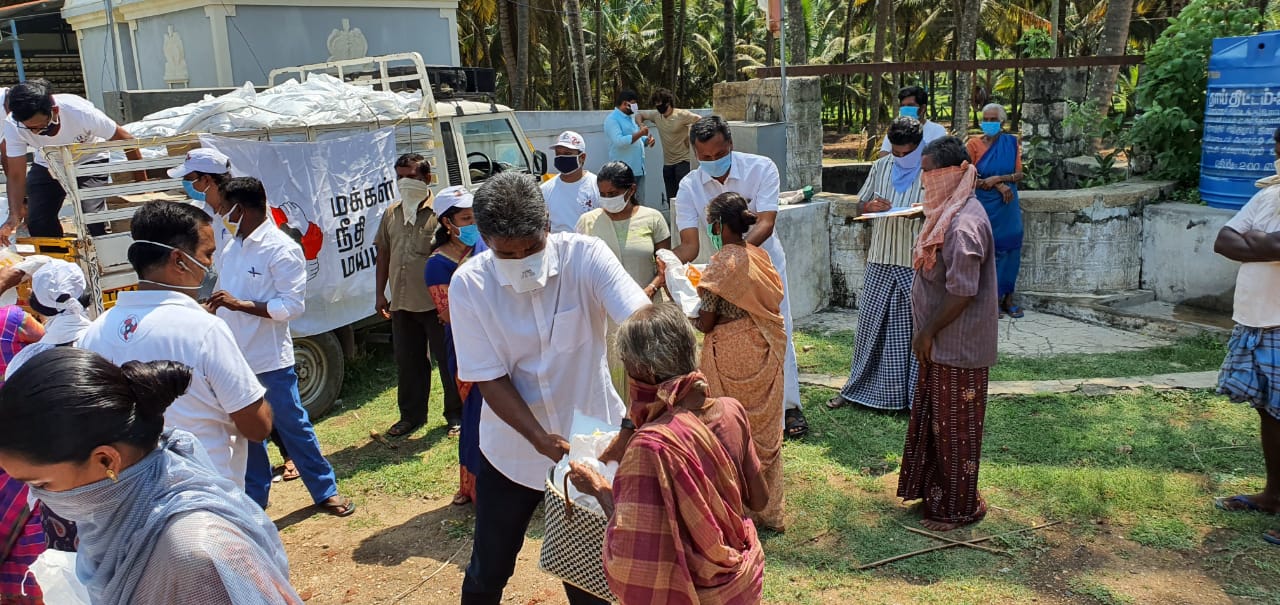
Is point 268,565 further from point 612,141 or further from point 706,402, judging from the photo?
point 612,141

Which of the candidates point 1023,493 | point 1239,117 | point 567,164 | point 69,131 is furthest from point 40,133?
point 1239,117

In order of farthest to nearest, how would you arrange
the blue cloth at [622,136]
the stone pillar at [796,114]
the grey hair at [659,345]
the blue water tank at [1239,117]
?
the blue cloth at [622,136] → the stone pillar at [796,114] → the blue water tank at [1239,117] → the grey hair at [659,345]

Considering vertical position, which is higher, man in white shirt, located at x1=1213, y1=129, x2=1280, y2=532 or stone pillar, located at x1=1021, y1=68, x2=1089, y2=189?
stone pillar, located at x1=1021, y1=68, x2=1089, y2=189

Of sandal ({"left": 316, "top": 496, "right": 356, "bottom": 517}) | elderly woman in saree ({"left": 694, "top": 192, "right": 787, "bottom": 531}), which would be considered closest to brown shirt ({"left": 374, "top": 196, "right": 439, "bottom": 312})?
sandal ({"left": 316, "top": 496, "right": 356, "bottom": 517})

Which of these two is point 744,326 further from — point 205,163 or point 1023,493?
point 205,163

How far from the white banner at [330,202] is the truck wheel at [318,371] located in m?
0.14

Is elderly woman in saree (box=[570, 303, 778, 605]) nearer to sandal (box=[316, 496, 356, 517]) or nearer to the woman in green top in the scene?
the woman in green top

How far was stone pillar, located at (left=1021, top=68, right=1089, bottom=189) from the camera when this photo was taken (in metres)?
8.54

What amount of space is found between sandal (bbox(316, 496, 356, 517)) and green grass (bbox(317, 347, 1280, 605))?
0.83 ft

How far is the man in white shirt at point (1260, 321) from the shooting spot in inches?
153

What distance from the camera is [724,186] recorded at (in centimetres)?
511

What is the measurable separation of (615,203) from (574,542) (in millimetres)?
2575

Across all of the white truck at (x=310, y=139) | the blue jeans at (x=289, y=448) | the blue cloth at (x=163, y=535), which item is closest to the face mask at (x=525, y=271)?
the blue cloth at (x=163, y=535)

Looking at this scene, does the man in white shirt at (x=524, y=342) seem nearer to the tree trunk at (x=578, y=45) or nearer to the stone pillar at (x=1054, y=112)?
the stone pillar at (x=1054, y=112)
